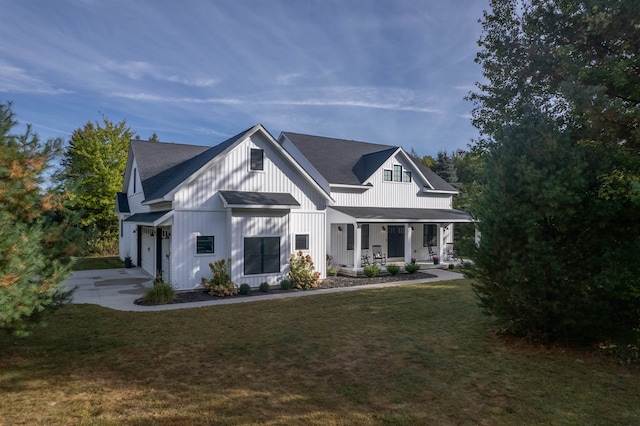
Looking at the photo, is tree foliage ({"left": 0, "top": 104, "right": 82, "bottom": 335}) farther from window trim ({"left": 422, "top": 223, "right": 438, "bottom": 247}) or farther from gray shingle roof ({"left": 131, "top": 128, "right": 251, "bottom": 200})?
window trim ({"left": 422, "top": 223, "right": 438, "bottom": 247})

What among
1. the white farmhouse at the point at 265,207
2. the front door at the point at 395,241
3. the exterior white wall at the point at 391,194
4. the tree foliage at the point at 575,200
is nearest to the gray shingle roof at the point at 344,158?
the white farmhouse at the point at 265,207

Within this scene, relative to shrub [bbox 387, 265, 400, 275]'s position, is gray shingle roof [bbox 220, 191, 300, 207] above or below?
above

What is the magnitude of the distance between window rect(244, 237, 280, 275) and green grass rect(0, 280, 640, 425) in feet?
14.4

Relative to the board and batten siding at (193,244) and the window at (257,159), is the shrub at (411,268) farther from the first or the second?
the board and batten siding at (193,244)

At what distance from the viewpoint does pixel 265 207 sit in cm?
1392

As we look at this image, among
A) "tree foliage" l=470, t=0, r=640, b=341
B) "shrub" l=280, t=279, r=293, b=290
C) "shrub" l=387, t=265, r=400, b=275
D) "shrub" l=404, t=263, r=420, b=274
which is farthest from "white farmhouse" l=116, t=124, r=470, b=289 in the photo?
"tree foliage" l=470, t=0, r=640, b=341

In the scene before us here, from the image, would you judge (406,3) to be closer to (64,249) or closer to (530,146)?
(530,146)

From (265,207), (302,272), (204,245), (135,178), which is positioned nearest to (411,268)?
(302,272)

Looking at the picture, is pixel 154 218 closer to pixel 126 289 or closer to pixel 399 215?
pixel 126 289

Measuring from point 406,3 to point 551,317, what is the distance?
427 inches

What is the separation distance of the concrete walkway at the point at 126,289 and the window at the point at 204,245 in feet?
7.37

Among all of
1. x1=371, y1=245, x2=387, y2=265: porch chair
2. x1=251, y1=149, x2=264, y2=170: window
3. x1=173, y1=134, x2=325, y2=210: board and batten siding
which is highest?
x1=251, y1=149, x2=264, y2=170: window

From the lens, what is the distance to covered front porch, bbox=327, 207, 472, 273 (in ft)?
61.8

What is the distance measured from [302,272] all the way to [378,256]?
770 centimetres
